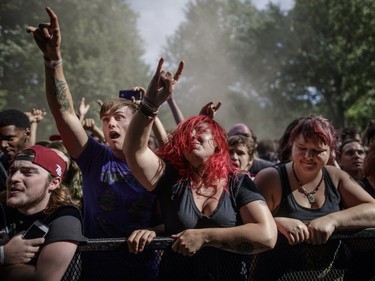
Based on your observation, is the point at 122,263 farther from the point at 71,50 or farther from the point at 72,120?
the point at 71,50

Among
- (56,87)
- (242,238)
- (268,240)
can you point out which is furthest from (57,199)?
(268,240)

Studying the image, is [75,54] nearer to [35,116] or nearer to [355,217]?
[35,116]

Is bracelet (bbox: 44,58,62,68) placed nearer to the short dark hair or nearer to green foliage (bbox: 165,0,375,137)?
the short dark hair

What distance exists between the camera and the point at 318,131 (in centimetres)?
260

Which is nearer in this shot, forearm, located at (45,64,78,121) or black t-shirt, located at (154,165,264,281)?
black t-shirt, located at (154,165,264,281)

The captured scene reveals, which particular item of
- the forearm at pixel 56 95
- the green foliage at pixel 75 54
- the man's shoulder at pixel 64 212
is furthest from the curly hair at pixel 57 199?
the green foliage at pixel 75 54

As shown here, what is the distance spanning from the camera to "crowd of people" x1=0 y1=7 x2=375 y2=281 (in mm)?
2053

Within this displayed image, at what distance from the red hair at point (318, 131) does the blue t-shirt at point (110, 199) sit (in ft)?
3.47

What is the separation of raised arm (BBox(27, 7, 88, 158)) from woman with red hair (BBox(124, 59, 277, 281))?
1.50 ft

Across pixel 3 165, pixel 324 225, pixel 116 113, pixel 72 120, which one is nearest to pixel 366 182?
pixel 324 225

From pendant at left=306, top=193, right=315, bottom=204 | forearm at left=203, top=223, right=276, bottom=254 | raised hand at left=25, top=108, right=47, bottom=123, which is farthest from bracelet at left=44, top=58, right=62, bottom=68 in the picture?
raised hand at left=25, top=108, right=47, bottom=123

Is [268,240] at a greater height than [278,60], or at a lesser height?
lesser

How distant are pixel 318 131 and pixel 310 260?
2.66 ft

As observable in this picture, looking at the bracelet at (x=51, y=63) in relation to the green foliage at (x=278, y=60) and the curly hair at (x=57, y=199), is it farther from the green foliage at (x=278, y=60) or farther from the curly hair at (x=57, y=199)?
the green foliage at (x=278, y=60)
